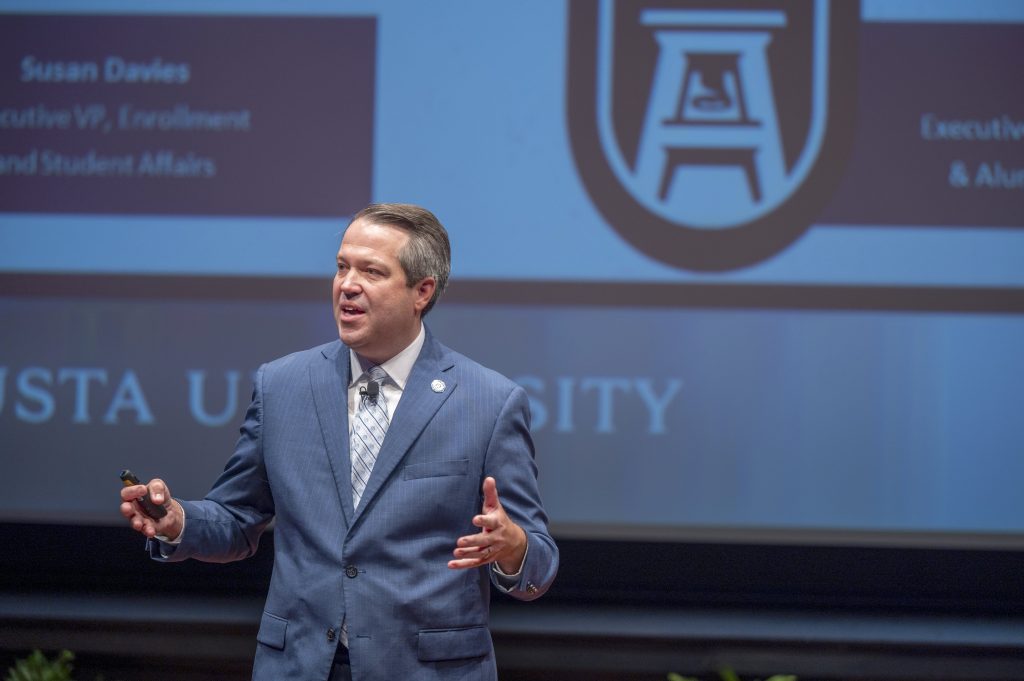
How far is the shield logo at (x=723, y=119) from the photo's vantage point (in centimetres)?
314

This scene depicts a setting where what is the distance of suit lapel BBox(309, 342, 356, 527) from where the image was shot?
5.54ft

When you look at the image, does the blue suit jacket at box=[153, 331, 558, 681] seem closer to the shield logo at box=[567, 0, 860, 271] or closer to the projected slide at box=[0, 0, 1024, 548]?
the projected slide at box=[0, 0, 1024, 548]

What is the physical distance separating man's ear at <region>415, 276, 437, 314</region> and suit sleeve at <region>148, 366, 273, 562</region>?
30cm

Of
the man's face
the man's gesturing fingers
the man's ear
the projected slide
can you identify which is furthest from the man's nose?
the projected slide

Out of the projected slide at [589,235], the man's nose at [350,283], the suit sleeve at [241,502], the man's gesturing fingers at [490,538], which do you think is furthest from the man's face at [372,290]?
the projected slide at [589,235]

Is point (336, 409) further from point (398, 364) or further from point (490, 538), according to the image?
point (490, 538)

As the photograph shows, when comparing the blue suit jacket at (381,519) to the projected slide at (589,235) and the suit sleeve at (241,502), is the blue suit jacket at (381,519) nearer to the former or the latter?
the suit sleeve at (241,502)

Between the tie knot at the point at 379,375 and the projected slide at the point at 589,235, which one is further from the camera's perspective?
the projected slide at the point at 589,235

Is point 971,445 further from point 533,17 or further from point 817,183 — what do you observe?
point 533,17

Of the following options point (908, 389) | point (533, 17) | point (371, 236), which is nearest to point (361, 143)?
point (533, 17)

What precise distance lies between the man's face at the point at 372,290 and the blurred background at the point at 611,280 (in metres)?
1.42

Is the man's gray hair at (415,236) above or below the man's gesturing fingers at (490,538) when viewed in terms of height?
above

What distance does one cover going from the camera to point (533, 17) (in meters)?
3.20

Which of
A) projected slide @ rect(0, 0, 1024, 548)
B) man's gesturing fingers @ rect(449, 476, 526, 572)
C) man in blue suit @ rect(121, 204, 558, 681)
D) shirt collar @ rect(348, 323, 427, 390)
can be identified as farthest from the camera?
projected slide @ rect(0, 0, 1024, 548)
